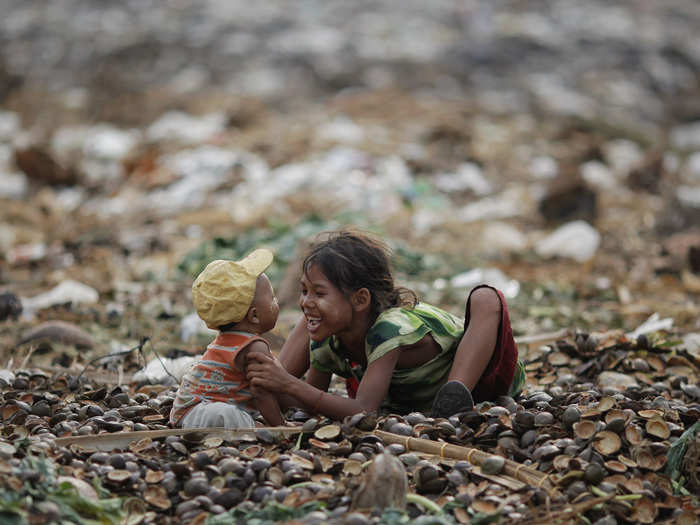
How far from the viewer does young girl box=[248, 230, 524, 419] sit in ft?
9.46

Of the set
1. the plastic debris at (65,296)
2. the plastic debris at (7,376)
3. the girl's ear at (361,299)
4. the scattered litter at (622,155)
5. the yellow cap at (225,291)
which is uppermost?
the yellow cap at (225,291)

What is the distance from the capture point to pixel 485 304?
121 inches

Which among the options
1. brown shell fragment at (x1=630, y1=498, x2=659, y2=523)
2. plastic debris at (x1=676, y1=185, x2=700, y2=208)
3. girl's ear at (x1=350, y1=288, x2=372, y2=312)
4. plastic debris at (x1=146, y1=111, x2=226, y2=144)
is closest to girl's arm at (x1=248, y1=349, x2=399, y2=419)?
girl's ear at (x1=350, y1=288, x2=372, y2=312)

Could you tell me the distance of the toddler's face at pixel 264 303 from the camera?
2.85m

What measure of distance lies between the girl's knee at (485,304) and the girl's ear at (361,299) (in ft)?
1.31

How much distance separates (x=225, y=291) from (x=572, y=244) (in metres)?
5.54

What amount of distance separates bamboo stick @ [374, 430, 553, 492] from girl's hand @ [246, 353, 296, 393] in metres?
0.35

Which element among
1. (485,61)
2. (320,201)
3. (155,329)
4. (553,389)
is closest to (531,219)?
(320,201)

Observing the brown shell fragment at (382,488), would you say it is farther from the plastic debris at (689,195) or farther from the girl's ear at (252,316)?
the plastic debris at (689,195)

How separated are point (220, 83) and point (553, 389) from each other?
14085 millimetres

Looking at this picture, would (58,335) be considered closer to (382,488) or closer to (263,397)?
(263,397)

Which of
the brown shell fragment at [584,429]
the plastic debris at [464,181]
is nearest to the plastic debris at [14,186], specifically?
the plastic debris at [464,181]

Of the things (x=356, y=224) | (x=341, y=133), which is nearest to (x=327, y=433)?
(x=356, y=224)

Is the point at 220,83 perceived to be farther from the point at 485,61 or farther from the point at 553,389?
the point at 553,389
